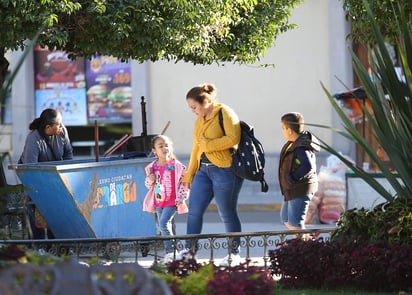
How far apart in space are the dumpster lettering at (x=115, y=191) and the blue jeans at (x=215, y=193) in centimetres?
131

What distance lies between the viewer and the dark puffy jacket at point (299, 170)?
10.6m

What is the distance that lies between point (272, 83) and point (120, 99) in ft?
10.8

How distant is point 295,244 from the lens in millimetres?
8164

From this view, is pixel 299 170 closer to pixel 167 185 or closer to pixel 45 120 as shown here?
pixel 167 185

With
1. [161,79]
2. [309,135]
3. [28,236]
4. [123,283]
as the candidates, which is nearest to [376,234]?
[309,135]

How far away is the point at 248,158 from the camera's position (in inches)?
409

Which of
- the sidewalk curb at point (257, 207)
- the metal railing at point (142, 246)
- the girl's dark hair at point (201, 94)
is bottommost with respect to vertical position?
the sidewalk curb at point (257, 207)

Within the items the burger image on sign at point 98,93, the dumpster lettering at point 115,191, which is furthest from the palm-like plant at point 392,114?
the burger image on sign at point 98,93

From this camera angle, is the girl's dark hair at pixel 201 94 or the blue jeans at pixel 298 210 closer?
the girl's dark hair at pixel 201 94

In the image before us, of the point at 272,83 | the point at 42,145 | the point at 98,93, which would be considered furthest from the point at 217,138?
the point at 98,93

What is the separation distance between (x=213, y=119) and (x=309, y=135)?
970 mm

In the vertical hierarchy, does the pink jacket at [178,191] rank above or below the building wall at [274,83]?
below

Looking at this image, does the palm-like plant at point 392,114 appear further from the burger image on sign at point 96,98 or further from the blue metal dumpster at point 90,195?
the burger image on sign at point 96,98

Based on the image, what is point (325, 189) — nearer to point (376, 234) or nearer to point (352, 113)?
point (352, 113)
